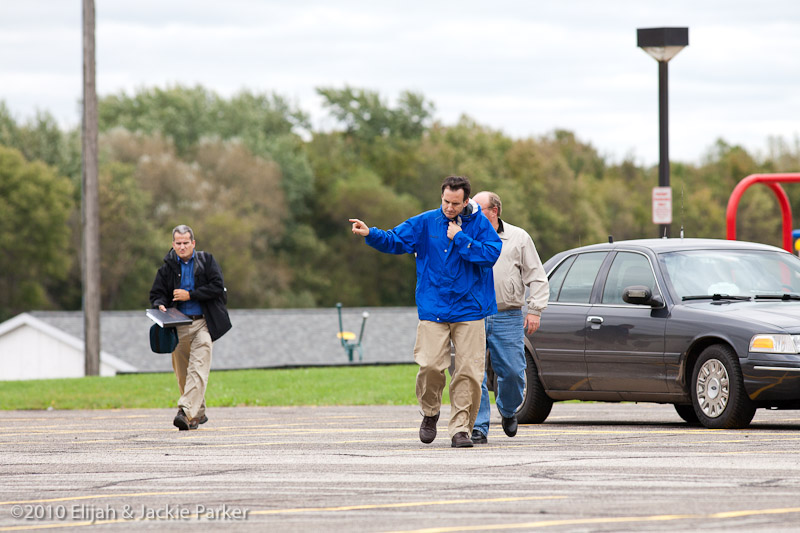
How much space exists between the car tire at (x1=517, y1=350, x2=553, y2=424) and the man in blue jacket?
2.91 metres

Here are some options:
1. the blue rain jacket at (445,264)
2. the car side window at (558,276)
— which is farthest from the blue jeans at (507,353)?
the car side window at (558,276)

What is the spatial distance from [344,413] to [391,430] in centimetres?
397

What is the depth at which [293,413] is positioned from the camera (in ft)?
58.2

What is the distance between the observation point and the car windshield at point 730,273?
533 inches

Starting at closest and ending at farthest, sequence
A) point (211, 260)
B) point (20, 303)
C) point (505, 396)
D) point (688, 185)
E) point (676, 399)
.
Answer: point (505, 396) < point (676, 399) < point (211, 260) < point (20, 303) < point (688, 185)

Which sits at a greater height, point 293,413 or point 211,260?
point 211,260

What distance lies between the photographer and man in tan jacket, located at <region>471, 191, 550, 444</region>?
12016 millimetres

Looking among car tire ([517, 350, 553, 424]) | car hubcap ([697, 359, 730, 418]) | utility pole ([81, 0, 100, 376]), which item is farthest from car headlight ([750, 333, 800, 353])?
utility pole ([81, 0, 100, 376])

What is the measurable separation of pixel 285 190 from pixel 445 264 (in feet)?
302

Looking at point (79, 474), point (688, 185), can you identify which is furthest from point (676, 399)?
point (688, 185)

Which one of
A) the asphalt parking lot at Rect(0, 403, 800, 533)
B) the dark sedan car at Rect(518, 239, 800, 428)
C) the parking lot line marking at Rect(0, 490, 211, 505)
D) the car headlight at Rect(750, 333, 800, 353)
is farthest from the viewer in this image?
the dark sedan car at Rect(518, 239, 800, 428)

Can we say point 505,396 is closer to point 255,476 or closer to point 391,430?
point 391,430

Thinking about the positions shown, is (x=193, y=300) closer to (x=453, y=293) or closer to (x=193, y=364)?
(x=193, y=364)

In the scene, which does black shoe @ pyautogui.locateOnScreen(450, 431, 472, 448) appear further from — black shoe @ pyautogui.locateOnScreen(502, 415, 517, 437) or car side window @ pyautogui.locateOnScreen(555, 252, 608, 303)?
car side window @ pyautogui.locateOnScreen(555, 252, 608, 303)
